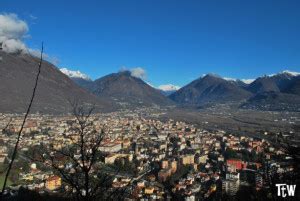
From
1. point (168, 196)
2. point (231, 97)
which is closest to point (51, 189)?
point (168, 196)

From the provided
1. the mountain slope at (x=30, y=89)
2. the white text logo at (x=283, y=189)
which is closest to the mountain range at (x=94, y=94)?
the mountain slope at (x=30, y=89)

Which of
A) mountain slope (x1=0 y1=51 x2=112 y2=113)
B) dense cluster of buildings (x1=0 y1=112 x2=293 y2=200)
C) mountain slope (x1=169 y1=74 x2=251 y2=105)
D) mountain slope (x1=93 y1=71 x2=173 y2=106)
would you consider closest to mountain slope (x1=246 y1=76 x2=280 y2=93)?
mountain slope (x1=169 y1=74 x2=251 y2=105)

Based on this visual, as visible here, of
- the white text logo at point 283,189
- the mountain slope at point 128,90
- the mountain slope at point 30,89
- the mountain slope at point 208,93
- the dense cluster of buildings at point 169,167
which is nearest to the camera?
the white text logo at point 283,189

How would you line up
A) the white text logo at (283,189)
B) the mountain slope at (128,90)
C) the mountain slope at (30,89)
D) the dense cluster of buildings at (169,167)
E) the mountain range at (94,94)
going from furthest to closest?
the mountain slope at (128,90)
the mountain range at (94,94)
the mountain slope at (30,89)
the dense cluster of buildings at (169,167)
the white text logo at (283,189)

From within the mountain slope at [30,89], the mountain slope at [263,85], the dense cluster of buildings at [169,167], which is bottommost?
the dense cluster of buildings at [169,167]

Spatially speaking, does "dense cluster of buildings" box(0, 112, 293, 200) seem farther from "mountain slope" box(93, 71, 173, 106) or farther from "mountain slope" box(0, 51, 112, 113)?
"mountain slope" box(93, 71, 173, 106)

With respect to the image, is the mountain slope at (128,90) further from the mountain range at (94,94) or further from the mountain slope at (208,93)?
the mountain slope at (208,93)

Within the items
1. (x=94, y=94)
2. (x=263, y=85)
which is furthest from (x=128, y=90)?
(x=263, y=85)

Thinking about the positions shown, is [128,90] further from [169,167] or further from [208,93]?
[169,167]
